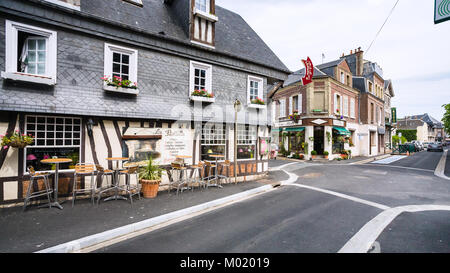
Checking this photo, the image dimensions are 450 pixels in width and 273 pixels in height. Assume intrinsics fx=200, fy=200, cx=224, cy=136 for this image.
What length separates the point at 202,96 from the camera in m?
8.02

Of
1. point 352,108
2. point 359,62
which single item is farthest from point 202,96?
point 359,62

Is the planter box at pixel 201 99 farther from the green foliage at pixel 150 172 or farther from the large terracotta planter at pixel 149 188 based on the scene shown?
the large terracotta planter at pixel 149 188

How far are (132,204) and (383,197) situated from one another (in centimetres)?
821

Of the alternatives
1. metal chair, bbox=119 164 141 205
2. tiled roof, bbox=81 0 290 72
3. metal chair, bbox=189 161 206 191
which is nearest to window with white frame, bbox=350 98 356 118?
tiled roof, bbox=81 0 290 72

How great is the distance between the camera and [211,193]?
715cm

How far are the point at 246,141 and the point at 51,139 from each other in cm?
728

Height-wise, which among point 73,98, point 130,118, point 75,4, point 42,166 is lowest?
point 42,166

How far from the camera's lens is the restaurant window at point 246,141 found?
952 cm

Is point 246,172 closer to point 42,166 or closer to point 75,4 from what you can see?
point 42,166

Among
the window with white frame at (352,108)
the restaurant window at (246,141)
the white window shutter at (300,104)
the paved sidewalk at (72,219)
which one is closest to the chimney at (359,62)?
the window with white frame at (352,108)

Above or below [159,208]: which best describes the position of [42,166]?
above
